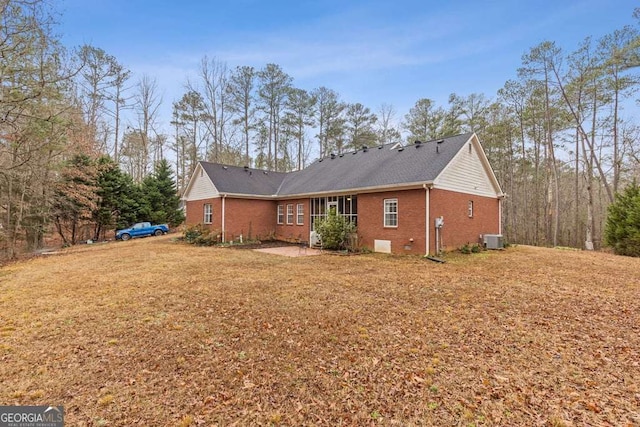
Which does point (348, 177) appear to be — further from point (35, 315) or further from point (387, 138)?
point (387, 138)

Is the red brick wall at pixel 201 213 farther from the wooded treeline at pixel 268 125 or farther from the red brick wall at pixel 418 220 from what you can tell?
the red brick wall at pixel 418 220

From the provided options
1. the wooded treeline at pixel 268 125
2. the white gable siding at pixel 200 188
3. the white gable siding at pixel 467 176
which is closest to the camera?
the wooded treeline at pixel 268 125

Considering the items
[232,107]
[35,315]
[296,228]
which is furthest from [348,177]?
[232,107]

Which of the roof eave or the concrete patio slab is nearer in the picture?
the roof eave

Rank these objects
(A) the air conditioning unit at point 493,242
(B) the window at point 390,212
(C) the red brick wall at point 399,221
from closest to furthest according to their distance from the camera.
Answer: (C) the red brick wall at point 399,221 → (B) the window at point 390,212 → (A) the air conditioning unit at point 493,242

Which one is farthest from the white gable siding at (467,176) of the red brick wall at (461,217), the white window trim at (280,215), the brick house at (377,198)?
the white window trim at (280,215)

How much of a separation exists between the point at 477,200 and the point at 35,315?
1576 centimetres

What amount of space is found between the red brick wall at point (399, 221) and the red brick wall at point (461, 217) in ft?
1.49

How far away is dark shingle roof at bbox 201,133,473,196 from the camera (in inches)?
480

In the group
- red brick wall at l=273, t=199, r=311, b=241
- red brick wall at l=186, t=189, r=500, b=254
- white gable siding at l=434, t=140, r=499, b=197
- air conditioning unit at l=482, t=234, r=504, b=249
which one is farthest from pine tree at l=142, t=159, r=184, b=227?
air conditioning unit at l=482, t=234, r=504, b=249

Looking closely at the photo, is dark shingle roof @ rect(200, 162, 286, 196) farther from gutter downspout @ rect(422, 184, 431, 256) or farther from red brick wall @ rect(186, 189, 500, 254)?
gutter downspout @ rect(422, 184, 431, 256)

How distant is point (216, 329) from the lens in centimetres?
444

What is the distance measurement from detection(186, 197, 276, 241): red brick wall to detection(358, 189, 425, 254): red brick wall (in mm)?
7131

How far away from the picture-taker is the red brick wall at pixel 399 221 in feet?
37.1
